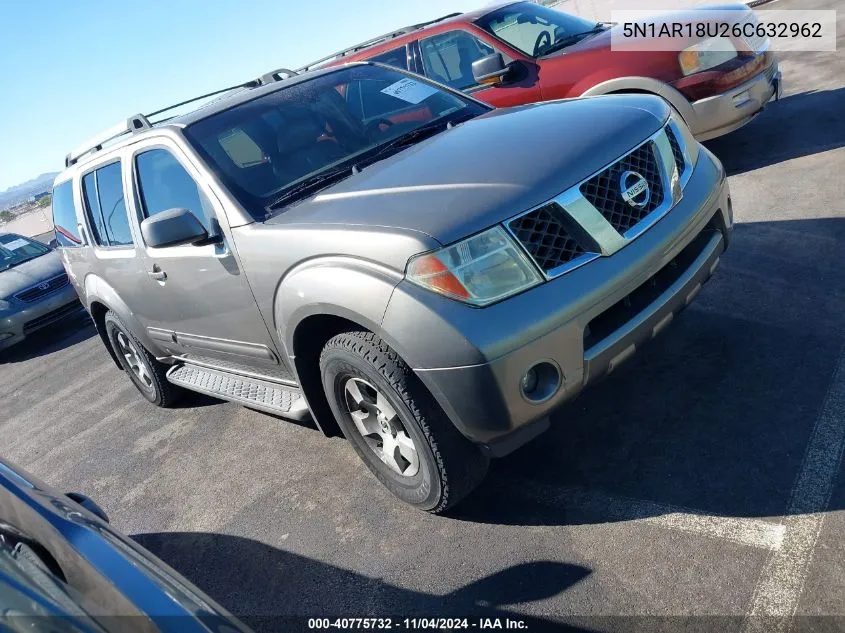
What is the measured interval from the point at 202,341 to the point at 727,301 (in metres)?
2.99

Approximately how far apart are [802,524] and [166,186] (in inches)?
133

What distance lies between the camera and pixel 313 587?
288 cm

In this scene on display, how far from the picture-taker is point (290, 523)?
3.39 metres

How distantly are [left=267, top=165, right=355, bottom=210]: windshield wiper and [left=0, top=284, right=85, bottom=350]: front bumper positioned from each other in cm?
710

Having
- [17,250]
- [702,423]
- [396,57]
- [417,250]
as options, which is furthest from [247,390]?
[17,250]

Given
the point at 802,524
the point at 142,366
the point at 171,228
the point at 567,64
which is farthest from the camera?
the point at 567,64

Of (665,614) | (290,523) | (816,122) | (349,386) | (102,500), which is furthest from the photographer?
(816,122)

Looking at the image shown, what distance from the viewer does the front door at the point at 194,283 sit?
11.2 feet

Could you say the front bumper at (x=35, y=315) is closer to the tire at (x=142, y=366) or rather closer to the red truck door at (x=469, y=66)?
the tire at (x=142, y=366)

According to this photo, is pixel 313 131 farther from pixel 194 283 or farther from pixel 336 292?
pixel 336 292

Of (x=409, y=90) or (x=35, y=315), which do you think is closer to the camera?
(x=409, y=90)

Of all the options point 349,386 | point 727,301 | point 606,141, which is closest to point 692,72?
point 727,301

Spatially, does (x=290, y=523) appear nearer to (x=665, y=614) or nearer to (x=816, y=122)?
(x=665, y=614)

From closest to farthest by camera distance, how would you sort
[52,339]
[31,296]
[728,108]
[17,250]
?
[728,108]
[31,296]
[52,339]
[17,250]
